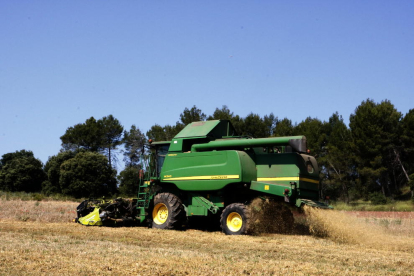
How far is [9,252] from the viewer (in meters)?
8.20

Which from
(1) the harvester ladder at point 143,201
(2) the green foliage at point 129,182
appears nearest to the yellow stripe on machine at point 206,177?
(1) the harvester ladder at point 143,201

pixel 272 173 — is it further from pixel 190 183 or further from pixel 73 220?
pixel 73 220

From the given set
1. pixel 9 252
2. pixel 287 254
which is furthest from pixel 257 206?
pixel 9 252

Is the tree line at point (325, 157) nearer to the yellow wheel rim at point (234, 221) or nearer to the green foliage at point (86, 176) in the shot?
the green foliage at point (86, 176)

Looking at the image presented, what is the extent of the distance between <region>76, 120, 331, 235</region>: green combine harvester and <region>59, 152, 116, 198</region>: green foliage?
35.8 meters

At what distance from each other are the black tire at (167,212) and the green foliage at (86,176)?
3701 centimetres

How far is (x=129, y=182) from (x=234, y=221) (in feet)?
117

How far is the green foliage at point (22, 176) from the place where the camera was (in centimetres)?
5978

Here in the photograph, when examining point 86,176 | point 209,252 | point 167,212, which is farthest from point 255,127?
point 209,252

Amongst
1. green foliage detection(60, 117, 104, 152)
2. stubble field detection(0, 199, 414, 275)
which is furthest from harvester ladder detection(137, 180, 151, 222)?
green foliage detection(60, 117, 104, 152)

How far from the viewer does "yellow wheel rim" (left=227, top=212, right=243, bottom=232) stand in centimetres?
1355

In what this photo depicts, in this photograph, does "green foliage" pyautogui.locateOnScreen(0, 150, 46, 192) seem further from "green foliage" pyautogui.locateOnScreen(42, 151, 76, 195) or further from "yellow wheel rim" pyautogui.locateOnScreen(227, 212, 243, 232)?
"yellow wheel rim" pyautogui.locateOnScreen(227, 212, 243, 232)

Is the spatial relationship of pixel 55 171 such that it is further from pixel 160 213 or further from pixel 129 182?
pixel 160 213

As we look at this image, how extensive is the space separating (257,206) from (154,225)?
162 inches
